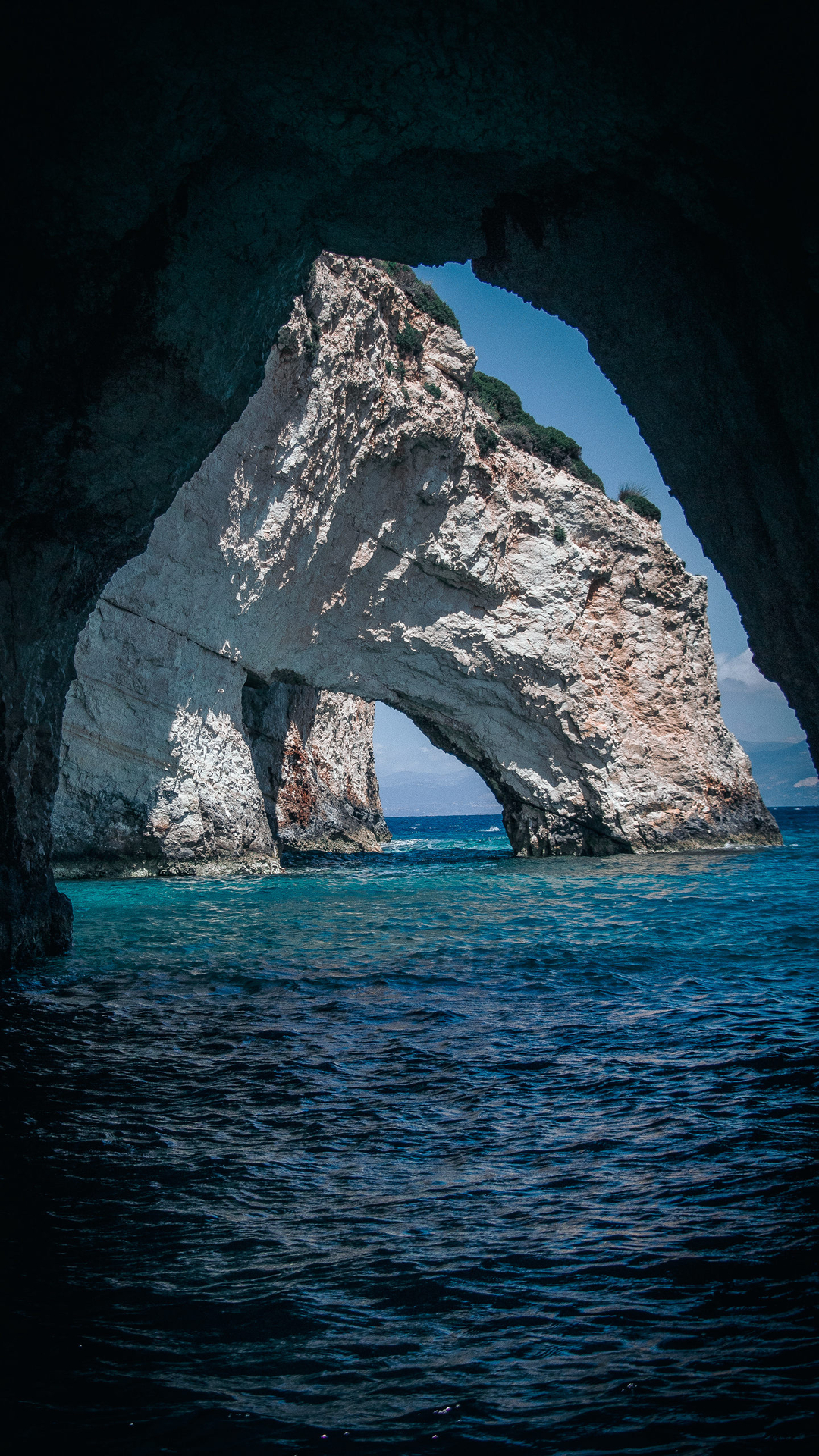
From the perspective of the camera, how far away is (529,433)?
74.3ft

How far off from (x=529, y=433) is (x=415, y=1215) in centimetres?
2195

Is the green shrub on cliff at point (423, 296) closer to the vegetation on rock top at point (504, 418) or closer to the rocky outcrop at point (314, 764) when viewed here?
the vegetation on rock top at point (504, 418)

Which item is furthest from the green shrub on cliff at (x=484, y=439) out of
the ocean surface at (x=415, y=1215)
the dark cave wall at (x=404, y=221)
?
the ocean surface at (x=415, y=1215)

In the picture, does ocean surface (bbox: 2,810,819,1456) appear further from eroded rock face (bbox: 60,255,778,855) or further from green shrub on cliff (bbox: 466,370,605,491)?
green shrub on cliff (bbox: 466,370,605,491)

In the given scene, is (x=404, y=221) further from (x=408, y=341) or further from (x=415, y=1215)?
(x=408, y=341)

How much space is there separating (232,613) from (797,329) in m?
15.5

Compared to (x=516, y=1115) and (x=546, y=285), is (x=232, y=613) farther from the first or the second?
(x=516, y=1115)

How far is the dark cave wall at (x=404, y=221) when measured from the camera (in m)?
4.75

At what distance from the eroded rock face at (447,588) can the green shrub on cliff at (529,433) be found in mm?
657

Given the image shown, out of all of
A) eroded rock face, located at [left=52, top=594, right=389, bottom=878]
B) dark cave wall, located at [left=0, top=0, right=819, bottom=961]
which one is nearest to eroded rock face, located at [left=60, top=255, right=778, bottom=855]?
eroded rock face, located at [left=52, top=594, right=389, bottom=878]

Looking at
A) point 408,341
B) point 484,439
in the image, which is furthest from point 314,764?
point 408,341

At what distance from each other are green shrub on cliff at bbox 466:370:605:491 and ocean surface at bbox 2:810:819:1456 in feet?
59.4

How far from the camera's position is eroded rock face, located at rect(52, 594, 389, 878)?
17812mm

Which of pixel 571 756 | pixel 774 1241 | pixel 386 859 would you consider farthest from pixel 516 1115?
pixel 386 859
